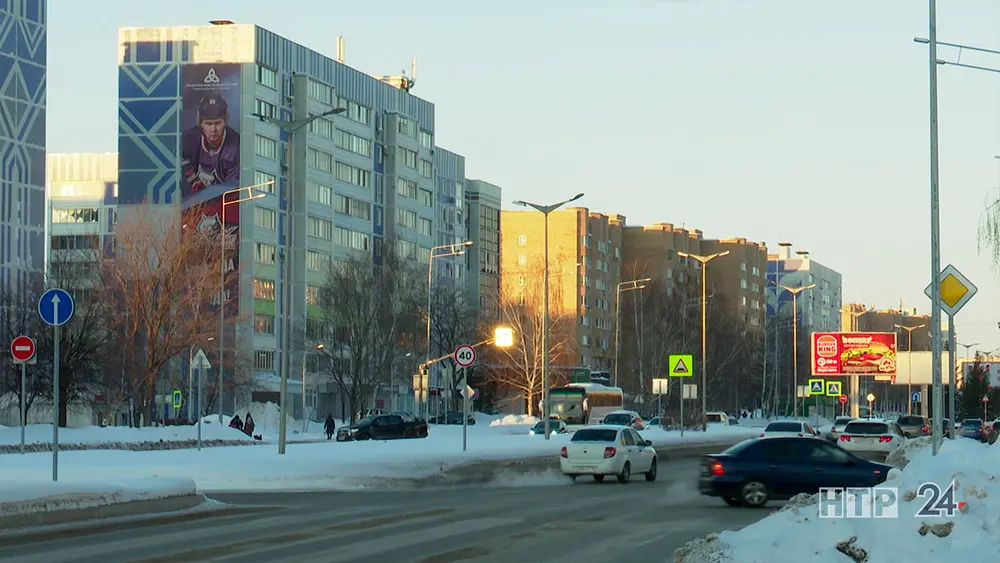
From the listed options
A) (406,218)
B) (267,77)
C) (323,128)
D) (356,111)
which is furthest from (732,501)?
(406,218)

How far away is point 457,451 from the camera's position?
4812 cm

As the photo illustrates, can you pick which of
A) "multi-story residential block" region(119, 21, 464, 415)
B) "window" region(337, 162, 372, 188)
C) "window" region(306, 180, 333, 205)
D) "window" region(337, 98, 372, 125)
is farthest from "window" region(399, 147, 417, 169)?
"window" region(306, 180, 333, 205)

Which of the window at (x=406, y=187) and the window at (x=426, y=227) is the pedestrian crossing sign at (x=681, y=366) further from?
the window at (x=426, y=227)

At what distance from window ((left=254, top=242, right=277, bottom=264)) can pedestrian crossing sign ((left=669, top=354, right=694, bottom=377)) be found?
5327 centimetres

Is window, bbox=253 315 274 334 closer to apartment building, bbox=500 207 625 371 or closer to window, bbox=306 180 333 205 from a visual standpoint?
window, bbox=306 180 333 205

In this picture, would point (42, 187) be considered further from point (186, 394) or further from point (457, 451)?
point (457, 451)

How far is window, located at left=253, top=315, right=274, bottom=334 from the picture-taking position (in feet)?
383

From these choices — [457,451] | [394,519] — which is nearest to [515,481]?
[457,451]

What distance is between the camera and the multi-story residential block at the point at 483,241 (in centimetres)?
17362

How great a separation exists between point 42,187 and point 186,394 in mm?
33142

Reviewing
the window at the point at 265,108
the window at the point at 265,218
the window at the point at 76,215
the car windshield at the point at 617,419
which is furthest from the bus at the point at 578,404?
the window at the point at 76,215

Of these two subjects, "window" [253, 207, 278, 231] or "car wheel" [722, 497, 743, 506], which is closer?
"car wheel" [722, 497, 743, 506]

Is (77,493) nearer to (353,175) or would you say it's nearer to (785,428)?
(785,428)

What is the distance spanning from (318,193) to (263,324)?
12.7 m
